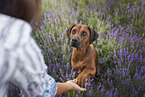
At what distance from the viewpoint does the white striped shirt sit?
2.49 feet

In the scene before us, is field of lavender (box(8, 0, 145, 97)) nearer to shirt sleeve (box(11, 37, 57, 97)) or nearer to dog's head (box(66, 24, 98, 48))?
dog's head (box(66, 24, 98, 48))

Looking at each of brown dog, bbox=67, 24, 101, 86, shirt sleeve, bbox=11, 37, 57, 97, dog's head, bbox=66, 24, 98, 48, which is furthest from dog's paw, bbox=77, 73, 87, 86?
shirt sleeve, bbox=11, 37, 57, 97

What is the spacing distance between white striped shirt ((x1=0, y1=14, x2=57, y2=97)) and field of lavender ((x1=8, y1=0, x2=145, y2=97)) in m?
1.15

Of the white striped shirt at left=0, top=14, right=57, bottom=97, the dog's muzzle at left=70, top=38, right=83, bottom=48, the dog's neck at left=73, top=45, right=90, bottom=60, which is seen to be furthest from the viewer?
the dog's neck at left=73, top=45, right=90, bottom=60

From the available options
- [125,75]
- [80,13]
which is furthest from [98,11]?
[125,75]

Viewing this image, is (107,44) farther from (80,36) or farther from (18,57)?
(18,57)

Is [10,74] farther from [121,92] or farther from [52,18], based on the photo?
[52,18]

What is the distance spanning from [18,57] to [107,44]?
234 cm

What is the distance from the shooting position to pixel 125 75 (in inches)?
87.8

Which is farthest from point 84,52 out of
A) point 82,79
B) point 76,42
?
point 82,79

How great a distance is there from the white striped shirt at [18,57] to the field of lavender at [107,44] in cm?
115

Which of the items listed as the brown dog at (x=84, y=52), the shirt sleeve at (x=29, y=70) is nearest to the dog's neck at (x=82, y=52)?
the brown dog at (x=84, y=52)

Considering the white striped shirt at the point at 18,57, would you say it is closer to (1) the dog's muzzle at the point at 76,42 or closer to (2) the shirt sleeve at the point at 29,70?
(2) the shirt sleeve at the point at 29,70

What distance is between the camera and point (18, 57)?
2.52 ft
